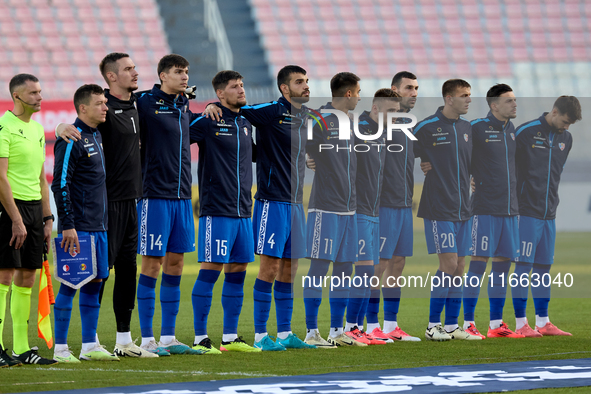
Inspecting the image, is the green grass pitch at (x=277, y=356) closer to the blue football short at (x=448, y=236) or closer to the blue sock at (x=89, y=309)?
the blue sock at (x=89, y=309)

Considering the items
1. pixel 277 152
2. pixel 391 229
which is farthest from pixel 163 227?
pixel 391 229

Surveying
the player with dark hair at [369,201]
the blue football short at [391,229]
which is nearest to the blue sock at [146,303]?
the player with dark hair at [369,201]

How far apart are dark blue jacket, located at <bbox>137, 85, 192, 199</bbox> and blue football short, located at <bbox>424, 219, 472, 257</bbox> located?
2413 millimetres

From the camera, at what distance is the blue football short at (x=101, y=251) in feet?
19.2

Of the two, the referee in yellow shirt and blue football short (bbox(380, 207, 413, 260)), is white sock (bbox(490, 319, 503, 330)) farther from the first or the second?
the referee in yellow shirt

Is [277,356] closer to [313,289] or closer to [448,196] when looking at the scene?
[313,289]

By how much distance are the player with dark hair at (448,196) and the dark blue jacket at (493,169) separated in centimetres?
17

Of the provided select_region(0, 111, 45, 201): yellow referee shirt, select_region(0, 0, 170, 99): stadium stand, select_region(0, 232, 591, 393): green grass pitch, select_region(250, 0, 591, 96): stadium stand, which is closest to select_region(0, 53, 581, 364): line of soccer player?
select_region(0, 111, 45, 201): yellow referee shirt

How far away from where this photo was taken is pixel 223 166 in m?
6.49

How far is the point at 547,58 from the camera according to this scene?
2438 centimetres

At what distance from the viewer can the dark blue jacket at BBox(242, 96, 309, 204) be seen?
6.64 m

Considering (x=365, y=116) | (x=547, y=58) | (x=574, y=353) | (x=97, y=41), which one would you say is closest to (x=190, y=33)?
(x=97, y=41)

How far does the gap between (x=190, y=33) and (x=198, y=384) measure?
65.5 ft

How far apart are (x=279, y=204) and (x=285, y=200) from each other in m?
0.06
